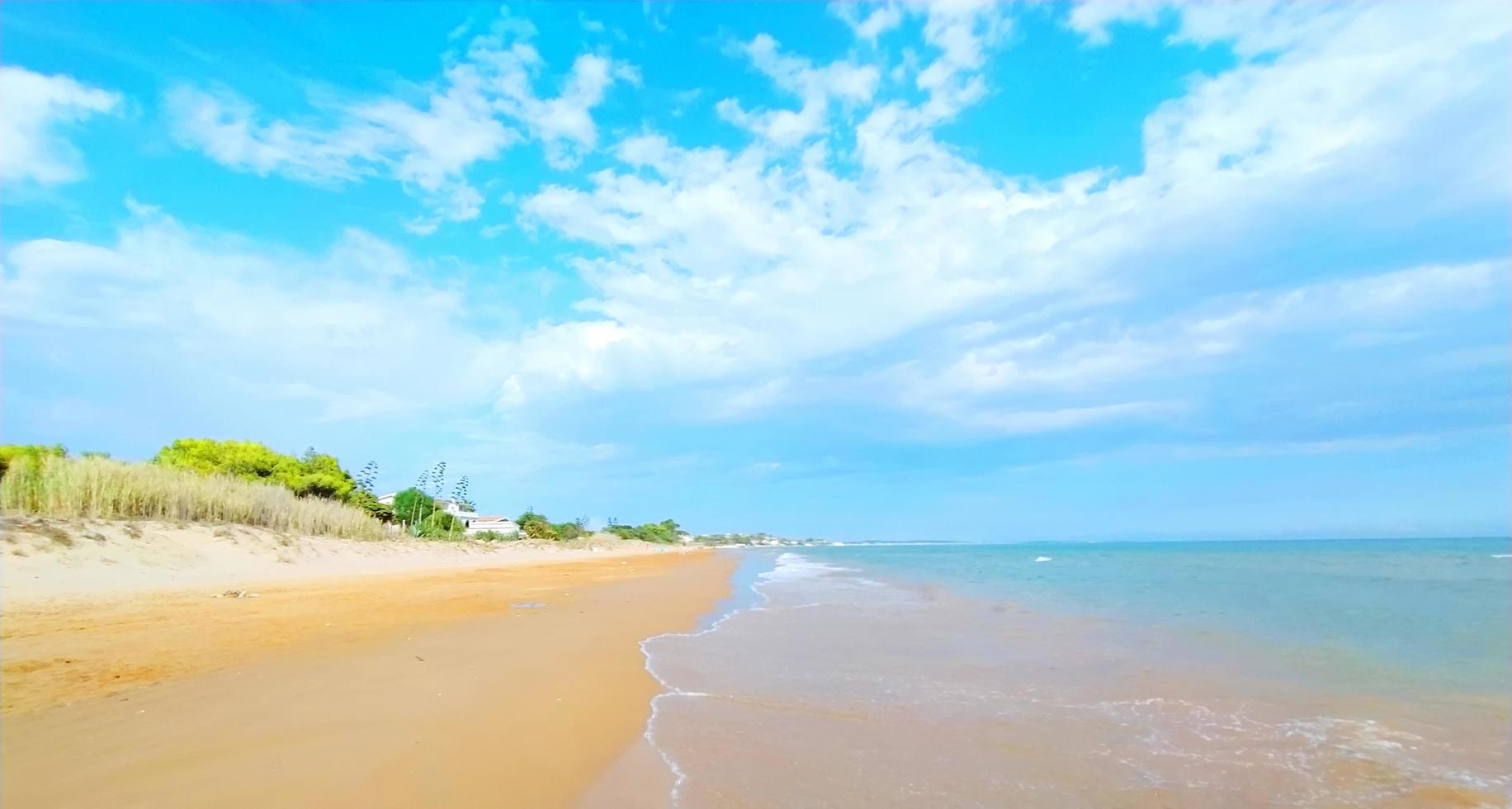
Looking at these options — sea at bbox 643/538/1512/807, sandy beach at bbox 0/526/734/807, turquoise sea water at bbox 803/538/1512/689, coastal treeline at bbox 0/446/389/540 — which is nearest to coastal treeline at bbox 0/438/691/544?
coastal treeline at bbox 0/446/389/540

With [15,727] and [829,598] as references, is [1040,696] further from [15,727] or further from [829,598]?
[829,598]

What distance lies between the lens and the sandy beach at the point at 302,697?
3.84 metres

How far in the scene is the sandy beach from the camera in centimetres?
384

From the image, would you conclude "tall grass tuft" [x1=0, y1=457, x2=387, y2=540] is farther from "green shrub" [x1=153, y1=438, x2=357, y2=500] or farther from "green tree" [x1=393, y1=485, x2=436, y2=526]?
"green tree" [x1=393, y1=485, x2=436, y2=526]

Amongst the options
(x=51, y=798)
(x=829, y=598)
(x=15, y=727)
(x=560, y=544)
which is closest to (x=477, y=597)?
(x=829, y=598)

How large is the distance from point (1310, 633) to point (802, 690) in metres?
9.50

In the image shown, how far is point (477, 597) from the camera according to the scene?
14477 mm

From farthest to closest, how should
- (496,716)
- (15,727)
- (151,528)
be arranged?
(151,528), (496,716), (15,727)

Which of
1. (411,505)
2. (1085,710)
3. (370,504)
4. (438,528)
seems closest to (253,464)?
(370,504)

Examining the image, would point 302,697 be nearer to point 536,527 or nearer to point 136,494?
point 136,494

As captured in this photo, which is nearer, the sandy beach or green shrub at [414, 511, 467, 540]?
the sandy beach

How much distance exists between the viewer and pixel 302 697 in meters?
5.56

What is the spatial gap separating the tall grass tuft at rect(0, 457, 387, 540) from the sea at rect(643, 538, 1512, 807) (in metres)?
15.5

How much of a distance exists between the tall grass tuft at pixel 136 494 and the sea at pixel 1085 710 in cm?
1553
